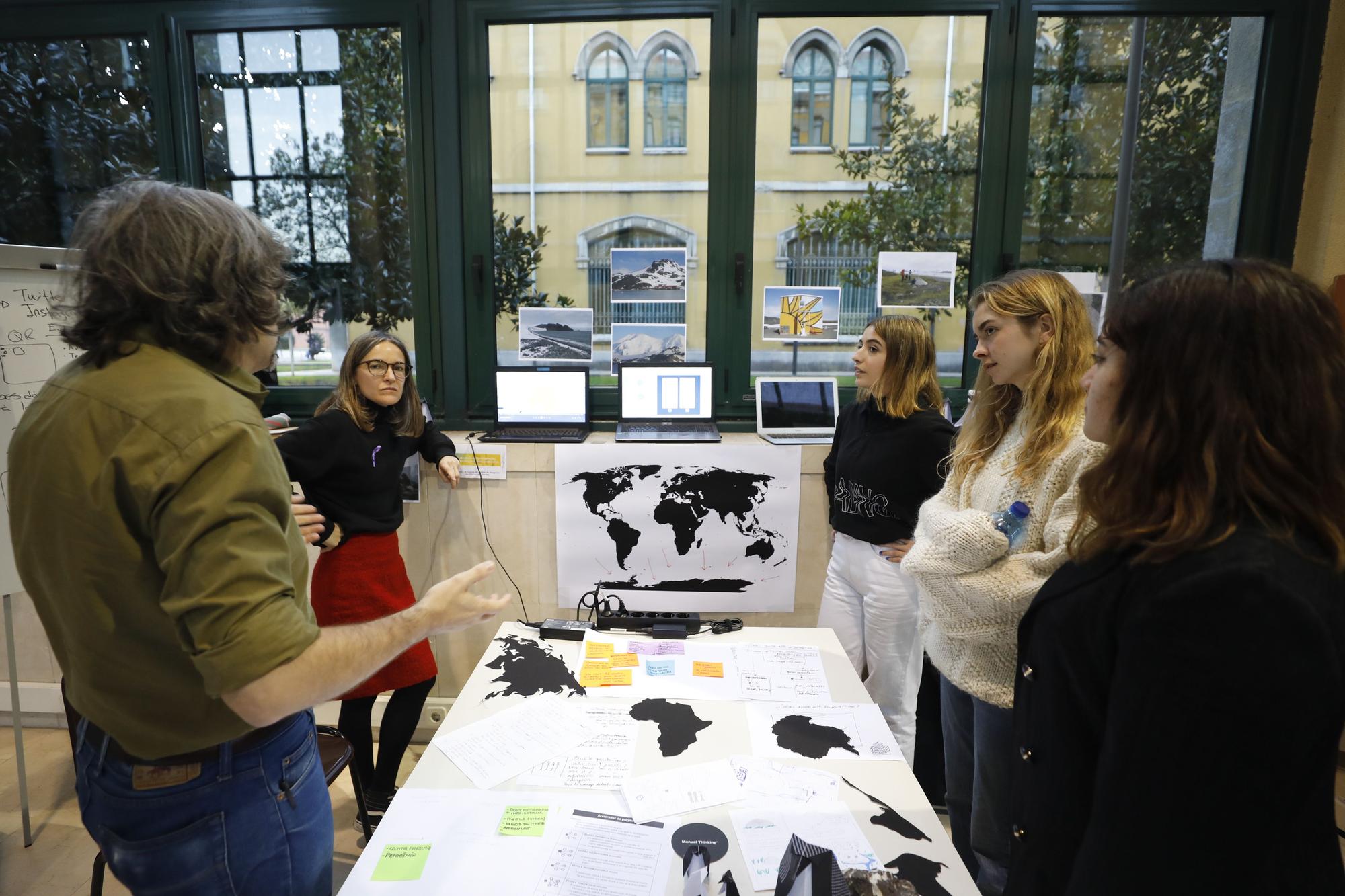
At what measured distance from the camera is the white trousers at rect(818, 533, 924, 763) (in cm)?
214

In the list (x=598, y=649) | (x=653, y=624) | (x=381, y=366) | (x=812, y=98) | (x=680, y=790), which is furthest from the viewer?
(x=812, y=98)

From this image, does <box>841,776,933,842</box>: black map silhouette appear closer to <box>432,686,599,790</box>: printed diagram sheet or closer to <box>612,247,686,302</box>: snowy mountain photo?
<box>432,686,599,790</box>: printed diagram sheet

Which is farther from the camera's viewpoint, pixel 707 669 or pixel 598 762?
pixel 707 669

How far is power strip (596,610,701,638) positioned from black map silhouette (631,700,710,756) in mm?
324

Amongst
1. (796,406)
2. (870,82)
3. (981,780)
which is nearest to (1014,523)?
(981,780)

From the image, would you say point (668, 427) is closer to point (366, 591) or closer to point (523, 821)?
point (366, 591)

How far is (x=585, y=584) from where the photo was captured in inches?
103

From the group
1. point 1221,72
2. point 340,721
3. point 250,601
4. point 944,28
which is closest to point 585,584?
point 340,721

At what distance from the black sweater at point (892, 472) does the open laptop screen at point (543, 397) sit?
1033 mm

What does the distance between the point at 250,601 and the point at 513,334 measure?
2.04 meters

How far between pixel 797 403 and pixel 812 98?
42.4 inches

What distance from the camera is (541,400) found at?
2650 mm

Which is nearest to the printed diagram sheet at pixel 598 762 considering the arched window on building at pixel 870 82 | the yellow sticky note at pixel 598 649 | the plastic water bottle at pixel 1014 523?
the yellow sticky note at pixel 598 649

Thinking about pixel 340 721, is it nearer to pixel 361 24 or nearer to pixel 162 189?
pixel 162 189
